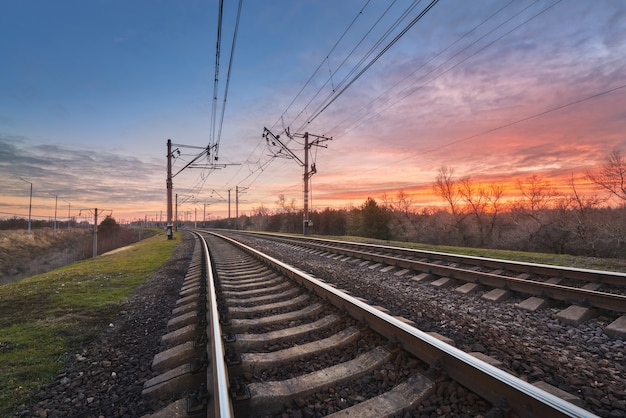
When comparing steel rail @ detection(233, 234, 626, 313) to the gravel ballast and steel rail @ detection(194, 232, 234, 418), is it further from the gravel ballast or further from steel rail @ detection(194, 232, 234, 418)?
steel rail @ detection(194, 232, 234, 418)

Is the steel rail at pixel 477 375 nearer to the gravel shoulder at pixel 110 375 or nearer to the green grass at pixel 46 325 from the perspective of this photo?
the gravel shoulder at pixel 110 375

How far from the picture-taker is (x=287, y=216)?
292 feet

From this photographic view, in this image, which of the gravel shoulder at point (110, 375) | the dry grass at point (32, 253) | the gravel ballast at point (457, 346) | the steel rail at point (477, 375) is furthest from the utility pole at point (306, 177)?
the dry grass at point (32, 253)

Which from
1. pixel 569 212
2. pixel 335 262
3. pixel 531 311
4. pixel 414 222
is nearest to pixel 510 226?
pixel 569 212

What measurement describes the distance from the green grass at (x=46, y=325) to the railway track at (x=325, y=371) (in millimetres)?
1184

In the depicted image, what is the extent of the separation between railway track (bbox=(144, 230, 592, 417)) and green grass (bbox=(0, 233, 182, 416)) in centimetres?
118

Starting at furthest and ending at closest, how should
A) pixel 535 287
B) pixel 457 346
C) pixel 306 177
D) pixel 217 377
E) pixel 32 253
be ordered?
pixel 32 253
pixel 306 177
pixel 535 287
pixel 457 346
pixel 217 377

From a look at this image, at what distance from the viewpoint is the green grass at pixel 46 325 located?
11.0 feet

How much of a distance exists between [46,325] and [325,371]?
15.4 ft

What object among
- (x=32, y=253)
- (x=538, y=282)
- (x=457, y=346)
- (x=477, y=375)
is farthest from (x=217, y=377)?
(x=32, y=253)

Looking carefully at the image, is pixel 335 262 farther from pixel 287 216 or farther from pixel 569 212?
pixel 287 216

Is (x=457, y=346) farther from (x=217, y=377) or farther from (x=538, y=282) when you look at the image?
(x=538, y=282)

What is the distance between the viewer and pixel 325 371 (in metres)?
2.93

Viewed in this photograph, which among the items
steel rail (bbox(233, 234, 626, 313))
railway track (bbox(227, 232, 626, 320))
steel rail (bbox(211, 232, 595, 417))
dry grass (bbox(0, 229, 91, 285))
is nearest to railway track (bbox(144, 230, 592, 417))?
steel rail (bbox(211, 232, 595, 417))
